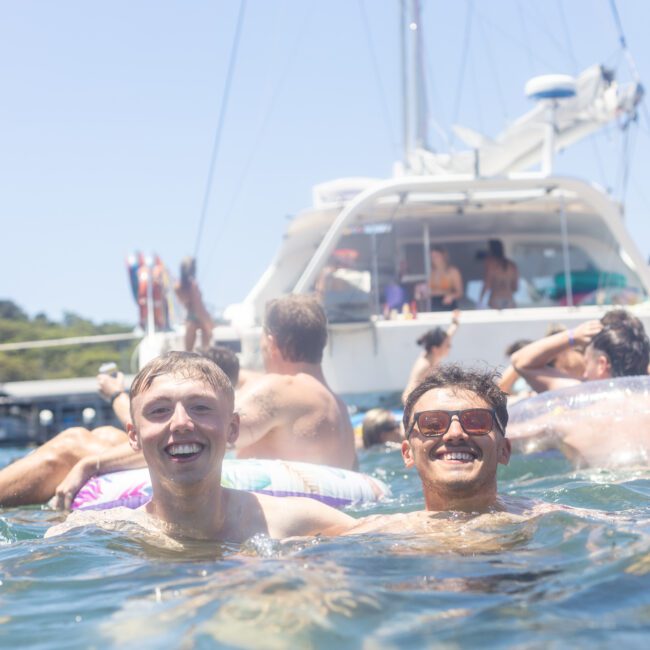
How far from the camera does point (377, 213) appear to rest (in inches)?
501

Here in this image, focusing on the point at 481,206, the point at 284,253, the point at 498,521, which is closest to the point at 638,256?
the point at 481,206

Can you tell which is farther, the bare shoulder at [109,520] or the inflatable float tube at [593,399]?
the inflatable float tube at [593,399]

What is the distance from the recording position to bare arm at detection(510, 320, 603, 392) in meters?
6.55

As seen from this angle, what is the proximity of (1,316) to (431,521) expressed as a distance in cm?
6645

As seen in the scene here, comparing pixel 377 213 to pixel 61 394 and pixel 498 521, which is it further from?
pixel 498 521

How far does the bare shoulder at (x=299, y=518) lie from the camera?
3.63m

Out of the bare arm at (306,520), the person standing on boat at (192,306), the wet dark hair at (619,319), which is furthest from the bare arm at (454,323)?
the bare arm at (306,520)

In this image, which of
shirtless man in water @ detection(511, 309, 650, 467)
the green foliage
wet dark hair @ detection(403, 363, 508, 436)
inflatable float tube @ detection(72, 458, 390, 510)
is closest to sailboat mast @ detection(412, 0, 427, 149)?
shirtless man in water @ detection(511, 309, 650, 467)

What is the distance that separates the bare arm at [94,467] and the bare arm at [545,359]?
300 cm

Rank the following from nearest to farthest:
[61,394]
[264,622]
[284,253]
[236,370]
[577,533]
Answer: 1. [264,622]
2. [577,533]
3. [236,370]
4. [284,253]
5. [61,394]

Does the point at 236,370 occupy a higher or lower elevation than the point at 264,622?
higher

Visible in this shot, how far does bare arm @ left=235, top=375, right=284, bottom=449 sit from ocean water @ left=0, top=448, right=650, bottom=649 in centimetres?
149

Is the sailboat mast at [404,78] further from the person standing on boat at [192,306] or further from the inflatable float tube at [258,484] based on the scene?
the inflatable float tube at [258,484]

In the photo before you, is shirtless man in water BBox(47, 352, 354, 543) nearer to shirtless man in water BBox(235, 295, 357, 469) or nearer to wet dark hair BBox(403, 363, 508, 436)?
wet dark hair BBox(403, 363, 508, 436)
